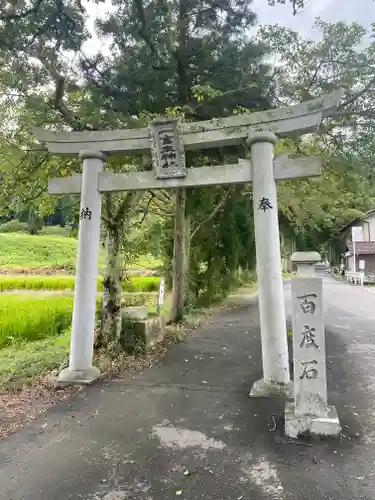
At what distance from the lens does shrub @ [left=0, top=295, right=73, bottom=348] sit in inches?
347

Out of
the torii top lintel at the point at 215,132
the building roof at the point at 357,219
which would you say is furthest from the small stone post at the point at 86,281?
the building roof at the point at 357,219

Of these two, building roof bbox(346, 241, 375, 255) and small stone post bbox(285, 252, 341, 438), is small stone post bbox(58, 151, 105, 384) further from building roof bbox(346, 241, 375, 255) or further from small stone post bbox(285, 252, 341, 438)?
building roof bbox(346, 241, 375, 255)

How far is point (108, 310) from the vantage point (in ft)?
22.9

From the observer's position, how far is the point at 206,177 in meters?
5.63

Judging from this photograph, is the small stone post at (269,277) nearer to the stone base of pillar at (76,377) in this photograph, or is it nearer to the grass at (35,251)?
the stone base of pillar at (76,377)

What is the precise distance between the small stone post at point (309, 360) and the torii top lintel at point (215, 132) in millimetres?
2212

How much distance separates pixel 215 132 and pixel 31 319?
6.61 meters

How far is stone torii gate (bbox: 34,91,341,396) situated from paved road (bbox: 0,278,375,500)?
67cm

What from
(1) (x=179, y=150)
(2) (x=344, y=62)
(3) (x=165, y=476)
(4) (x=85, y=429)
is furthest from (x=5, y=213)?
(2) (x=344, y=62)

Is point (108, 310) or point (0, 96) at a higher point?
point (0, 96)

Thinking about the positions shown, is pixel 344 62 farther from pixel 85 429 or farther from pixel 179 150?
pixel 85 429

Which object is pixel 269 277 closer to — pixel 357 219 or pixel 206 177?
pixel 206 177

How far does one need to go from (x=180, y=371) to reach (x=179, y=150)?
3.68 m

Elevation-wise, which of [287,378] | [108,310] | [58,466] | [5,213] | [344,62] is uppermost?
[344,62]
